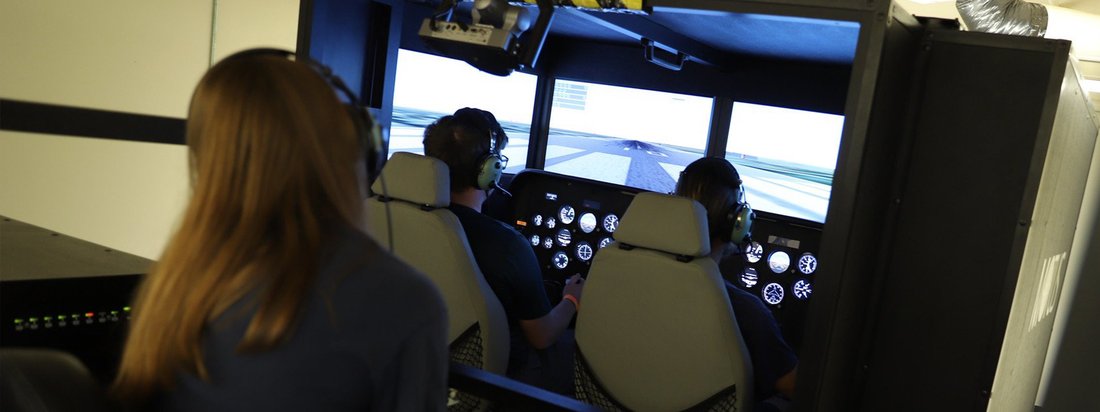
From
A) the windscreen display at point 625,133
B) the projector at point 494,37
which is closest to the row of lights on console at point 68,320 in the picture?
the projector at point 494,37

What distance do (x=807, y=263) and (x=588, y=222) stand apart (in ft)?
3.05

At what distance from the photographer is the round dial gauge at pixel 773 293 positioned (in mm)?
3338

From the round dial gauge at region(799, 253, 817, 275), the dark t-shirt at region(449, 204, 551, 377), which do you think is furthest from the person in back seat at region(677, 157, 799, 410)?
the round dial gauge at region(799, 253, 817, 275)

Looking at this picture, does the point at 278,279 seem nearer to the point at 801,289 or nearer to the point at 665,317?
the point at 665,317

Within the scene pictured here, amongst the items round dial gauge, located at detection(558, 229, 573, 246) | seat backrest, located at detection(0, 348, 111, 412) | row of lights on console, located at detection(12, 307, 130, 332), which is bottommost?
round dial gauge, located at detection(558, 229, 573, 246)

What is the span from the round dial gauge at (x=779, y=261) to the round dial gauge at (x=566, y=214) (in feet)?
2.85

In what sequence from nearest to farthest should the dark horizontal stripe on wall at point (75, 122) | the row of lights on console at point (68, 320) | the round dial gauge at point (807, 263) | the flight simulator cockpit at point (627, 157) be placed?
the dark horizontal stripe on wall at point (75, 122) < the row of lights on console at point (68, 320) < the round dial gauge at point (807, 263) < the flight simulator cockpit at point (627, 157)

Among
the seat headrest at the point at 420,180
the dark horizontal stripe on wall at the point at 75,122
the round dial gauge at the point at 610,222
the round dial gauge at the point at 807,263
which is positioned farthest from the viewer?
the round dial gauge at the point at 610,222

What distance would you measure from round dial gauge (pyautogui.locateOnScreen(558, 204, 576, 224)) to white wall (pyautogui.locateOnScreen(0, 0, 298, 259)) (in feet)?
4.79

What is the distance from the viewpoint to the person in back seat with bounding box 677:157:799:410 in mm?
2143

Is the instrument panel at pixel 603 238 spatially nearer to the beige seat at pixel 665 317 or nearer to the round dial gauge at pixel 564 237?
the round dial gauge at pixel 564 237

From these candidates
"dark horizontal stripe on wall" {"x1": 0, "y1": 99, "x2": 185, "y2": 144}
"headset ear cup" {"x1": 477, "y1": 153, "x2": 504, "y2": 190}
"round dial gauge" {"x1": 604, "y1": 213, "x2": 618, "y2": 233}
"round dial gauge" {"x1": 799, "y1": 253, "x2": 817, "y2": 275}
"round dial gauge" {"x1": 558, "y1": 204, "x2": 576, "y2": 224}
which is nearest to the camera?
"dark horizontal stripe on wall" {"x1": 0, "y1": 99, "x2": 185, "y2": 144}

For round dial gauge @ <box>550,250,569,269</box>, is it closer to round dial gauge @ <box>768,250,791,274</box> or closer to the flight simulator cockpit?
the flight simulator cockpit

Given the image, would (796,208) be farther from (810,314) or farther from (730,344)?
(810,314)
